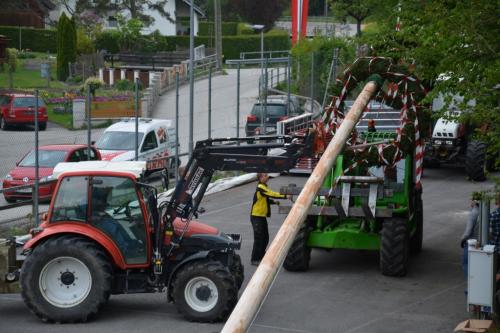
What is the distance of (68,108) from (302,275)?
28.8 metres

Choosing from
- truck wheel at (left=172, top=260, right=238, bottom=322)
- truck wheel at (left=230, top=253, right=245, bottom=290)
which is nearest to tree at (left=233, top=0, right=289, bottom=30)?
truck wheel at (left=230, top=253, right=245, bottom=290)

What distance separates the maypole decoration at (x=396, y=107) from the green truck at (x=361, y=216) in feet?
0.62

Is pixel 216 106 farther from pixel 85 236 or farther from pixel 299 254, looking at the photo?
pixel 85 236

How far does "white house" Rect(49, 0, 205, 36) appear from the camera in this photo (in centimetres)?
7525

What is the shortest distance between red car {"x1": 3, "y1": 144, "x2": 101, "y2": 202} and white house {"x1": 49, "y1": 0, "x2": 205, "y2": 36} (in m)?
48.1

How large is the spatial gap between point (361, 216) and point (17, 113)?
23566mm

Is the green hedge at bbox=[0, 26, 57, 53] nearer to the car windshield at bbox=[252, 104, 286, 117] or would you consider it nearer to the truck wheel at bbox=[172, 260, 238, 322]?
the car windshield at bbox=[252, 104, 286, 117]

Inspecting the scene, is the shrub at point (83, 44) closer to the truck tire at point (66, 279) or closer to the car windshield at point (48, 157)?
the car windshield at point (48, 157)

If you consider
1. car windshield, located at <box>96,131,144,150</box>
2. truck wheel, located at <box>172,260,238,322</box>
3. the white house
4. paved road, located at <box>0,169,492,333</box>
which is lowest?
paved road, located at <box>0,169,492,333</box>

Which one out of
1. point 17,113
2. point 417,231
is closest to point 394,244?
point 417,231

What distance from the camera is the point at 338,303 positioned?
1502 cm

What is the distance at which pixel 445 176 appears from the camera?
2828 centimetres

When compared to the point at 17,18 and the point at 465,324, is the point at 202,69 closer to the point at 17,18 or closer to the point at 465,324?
the point at 17,18

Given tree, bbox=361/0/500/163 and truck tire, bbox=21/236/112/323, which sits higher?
tree, bbox=361/0/500/163
